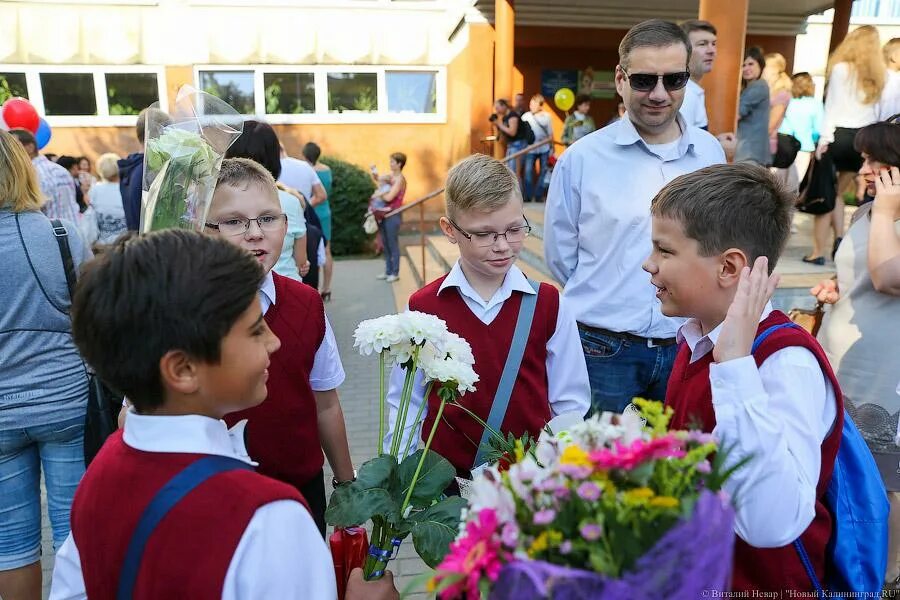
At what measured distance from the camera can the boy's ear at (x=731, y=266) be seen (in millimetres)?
1488

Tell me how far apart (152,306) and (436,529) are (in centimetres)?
73

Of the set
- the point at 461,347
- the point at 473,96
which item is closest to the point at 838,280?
the point at 461,347

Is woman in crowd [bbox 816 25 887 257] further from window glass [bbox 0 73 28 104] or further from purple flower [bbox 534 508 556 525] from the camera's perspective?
window glass [bbox 0 73 28 104]

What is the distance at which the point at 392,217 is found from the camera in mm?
10219

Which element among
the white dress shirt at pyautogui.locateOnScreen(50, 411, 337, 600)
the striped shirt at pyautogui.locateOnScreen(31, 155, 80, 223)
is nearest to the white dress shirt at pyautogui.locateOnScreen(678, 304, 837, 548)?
the white dress shirt at pyautogui.locateOnScreen(50, 411, 337, 600)

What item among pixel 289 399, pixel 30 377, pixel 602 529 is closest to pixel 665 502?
pixel 602 529

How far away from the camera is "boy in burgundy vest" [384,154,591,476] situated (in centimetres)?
213

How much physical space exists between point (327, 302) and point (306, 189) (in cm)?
326

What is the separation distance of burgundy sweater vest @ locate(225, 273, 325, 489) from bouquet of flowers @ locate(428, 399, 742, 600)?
121 cm

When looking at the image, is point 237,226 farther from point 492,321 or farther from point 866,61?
point 866,61

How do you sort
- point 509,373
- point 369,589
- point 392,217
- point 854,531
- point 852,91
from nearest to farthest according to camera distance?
point 854,531
point 369,589
point 509,373
point 852,91
point 392,217

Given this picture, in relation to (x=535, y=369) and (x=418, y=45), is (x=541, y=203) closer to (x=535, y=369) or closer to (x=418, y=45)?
(x=418, y=45)

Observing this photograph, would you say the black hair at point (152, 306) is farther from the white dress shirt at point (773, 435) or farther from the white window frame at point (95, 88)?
the white window frame at point (95, 88)

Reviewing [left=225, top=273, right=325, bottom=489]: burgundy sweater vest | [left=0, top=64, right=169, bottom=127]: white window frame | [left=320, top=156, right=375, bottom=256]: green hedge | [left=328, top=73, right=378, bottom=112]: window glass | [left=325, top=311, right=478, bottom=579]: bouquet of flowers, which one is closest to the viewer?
[left=325, top=311, right=478, bottom=579]: bouquet of flowers
